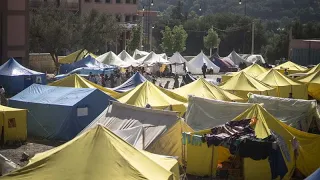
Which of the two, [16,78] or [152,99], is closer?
[152,99]

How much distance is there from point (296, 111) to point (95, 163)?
10369 millimetres

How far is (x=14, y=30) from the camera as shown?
4109 cm

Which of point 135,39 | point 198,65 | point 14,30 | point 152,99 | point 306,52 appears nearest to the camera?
point 152,99

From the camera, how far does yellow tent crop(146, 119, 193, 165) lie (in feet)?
53.5

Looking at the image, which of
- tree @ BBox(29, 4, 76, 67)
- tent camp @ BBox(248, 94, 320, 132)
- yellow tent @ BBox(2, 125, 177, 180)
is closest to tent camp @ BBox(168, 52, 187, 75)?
tree @ BBox(29, 4, 76, 67)

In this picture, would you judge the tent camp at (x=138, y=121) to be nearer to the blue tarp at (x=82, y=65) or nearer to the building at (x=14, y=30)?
the blue tarp at (x=82, y=65)

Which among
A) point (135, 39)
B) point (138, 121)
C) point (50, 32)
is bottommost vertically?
point (138, 121)

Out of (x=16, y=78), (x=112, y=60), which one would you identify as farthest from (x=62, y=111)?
(x=112, y=60)

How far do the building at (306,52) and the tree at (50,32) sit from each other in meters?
21.5

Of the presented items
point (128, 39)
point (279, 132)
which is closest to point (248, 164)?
point (279, 132)

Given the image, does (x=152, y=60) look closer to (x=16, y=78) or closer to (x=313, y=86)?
(x=313, y=86)

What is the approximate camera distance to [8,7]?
40.5 meters

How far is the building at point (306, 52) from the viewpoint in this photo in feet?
177

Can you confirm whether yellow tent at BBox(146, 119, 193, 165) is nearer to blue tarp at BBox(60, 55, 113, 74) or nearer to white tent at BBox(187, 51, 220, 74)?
blue tarp at BBox(60, 55, 113, 74)
